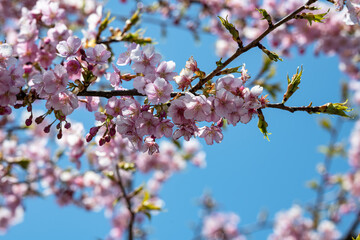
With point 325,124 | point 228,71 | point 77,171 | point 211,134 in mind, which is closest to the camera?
point 228,71

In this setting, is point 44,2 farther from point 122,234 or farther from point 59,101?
point 122,234

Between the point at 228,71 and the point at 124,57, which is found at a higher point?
the point at 124,57

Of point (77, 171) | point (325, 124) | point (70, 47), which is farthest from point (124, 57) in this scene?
point (325, 124)

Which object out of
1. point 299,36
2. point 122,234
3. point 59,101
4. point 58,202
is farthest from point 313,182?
point 59,101

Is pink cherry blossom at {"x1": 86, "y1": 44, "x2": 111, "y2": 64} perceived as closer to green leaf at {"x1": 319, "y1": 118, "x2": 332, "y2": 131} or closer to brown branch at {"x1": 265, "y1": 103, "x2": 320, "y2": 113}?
brown branch at {"x1": 265, "y1": 103, "x2": 320, "y2": 113}

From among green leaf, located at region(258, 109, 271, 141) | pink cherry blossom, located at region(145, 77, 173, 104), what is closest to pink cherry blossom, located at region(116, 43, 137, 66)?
pink cherry blossom, located at region(145, 77, 173, 104)

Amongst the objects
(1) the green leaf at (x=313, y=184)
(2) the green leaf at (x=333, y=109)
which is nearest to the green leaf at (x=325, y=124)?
(1) the green leaf at (x=313, y=184)

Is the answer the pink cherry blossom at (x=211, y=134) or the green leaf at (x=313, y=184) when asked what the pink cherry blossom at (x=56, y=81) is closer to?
the pink cherry blossom at (x=211, y=134)

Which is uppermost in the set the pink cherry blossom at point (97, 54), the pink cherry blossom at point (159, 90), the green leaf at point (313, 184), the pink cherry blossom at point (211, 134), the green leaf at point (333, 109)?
the green leaf at point (313, 184)

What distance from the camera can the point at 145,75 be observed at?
1.67 metres

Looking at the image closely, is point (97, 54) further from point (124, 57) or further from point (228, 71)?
point (228, 71)

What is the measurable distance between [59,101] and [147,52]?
501mm

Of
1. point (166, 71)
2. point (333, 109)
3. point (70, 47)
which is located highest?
point (70, 47)

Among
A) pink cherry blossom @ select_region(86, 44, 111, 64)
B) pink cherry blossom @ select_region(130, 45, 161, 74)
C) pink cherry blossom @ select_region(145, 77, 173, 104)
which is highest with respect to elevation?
pink cherry blossom @ select_region(86, 44, 111, 64)
